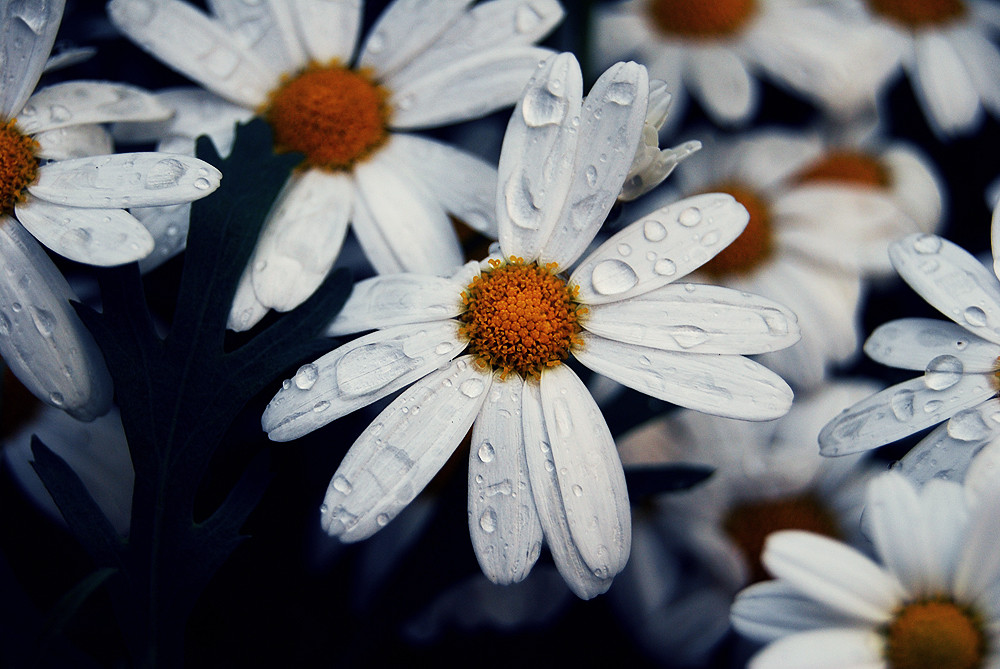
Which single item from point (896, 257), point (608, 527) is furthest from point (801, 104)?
point (608, 527)

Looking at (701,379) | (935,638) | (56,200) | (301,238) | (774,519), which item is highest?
(56,200)

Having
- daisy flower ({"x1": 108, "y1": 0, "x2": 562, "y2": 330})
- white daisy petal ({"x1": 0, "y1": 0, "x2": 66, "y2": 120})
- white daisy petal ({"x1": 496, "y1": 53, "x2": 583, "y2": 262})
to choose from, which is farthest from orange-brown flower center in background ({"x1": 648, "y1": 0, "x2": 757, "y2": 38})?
white daisy petal ({"x1": 0, "y1": 0, "x2": 66, "y2": 120})

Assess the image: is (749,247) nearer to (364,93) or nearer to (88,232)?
(364,93)

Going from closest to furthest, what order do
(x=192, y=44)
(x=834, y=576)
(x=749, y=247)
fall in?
(x=834, y=576), (x=192, y=44), (x=749, y=247)

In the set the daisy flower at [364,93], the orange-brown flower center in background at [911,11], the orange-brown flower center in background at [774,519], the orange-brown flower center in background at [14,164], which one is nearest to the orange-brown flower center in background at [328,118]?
the daisy flower at [364,93]

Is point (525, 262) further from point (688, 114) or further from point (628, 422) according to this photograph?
point (688, 114)

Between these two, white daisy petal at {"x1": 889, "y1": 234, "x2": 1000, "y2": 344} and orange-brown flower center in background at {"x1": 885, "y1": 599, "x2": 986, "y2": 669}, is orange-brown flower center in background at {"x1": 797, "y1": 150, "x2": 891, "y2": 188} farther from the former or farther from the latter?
orange-brown flower center in background at {"x1": 885, "y1": 599, "x2": 986, "y2": 669}

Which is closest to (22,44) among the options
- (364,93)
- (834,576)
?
(364,93)
